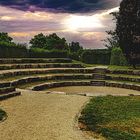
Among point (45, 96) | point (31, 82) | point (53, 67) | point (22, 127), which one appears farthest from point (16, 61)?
point (22, 127)

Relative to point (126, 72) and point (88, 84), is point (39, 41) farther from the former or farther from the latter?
point (88, 84)

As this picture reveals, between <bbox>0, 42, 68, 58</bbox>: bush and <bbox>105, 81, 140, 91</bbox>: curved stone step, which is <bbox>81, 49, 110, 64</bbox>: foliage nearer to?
<bbox>0, 42, 68, 58</bbox>: bush

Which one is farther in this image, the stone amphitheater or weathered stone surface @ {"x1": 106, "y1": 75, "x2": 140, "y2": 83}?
weathered stone surface @ {"x1": 106, "y1": 75, "x2": 140, "y2": 83}

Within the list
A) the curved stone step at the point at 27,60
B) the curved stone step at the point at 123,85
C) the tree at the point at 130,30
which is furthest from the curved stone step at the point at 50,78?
the tree at the point at 130,30

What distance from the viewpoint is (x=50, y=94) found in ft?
68.6

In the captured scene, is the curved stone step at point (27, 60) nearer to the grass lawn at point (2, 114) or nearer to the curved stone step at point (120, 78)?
the curved stone step at point (120, 78)

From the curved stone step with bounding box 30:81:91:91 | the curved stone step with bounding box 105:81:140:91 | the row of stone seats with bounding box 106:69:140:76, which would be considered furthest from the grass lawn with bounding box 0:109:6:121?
the row of stone seats with bounding box 106:69:140:76

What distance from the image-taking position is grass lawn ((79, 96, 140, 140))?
11998mm

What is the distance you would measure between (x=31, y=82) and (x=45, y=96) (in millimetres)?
7144

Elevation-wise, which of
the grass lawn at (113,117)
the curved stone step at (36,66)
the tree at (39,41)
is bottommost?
the grass lawn at (113,117)

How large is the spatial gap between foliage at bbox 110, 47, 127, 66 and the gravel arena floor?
2364 cm

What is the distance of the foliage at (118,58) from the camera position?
43222 millimetres

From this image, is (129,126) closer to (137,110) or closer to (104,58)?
(137,110)

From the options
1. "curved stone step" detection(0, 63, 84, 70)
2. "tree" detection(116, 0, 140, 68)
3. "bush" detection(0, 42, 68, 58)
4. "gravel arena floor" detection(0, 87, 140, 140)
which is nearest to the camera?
"gravel arena floor" detection(0, 87, 140, 140)
